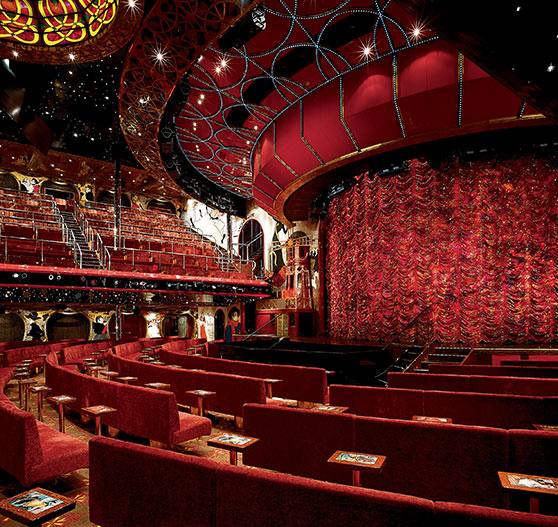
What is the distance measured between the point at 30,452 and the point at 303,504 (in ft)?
6.73

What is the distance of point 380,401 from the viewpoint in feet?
11.3

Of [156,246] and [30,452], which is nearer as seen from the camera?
[30,452]

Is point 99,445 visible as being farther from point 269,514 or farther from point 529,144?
point 529,144

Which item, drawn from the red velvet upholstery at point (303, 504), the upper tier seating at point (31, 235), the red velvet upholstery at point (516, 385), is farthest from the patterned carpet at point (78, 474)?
the upper tier seating at point (31, 235)

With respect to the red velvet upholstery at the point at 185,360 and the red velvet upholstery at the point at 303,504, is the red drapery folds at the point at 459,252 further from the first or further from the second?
the red velvet upholstery at the point at 303,504

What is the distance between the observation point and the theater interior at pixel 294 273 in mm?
2061

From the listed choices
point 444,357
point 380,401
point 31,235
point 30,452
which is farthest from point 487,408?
point 31,235

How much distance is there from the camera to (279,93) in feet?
28.6

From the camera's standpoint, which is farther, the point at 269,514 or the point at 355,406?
the point at 355,406

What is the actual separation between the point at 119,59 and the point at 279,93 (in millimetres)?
4629

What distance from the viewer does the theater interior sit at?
206cm

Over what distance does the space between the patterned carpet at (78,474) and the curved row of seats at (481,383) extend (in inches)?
81.2

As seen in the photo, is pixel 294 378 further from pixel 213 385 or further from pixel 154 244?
pixel 154 244

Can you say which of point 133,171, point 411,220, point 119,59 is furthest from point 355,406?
point 133,171
